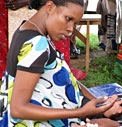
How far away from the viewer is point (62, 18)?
120 centimetres

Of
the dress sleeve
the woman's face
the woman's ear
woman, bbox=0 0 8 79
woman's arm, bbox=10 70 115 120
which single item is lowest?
woman, bbox=0 0 8 79

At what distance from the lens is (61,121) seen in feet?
4.28

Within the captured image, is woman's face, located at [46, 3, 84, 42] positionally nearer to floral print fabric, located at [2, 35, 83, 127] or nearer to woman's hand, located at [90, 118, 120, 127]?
floral print fabric, located at [2, 35, 83, 127]

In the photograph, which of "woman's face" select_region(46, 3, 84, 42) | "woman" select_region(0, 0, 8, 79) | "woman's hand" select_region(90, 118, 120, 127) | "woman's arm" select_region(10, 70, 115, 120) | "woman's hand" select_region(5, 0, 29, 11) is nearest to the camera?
"woman's arm" select_region(10, 70, 115, 120)

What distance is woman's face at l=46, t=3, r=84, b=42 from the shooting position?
1.19 metres

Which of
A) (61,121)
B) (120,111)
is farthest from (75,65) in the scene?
(61,121)

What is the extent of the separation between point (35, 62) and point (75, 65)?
3.62 meters

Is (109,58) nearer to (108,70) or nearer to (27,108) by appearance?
(108,70)

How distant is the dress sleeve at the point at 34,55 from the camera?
1089mm

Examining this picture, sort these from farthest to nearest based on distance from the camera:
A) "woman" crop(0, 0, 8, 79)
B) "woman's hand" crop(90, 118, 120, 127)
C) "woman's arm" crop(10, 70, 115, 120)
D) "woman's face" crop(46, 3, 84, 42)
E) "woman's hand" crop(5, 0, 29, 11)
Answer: "woman" crop(0, 0, 8, 79) → "woman's hand" crop(5, 0, 29, 11) → "woman's hand" crop(90, 118, 120, 127) → "woman's face" crop(46, 3, 84, 42) → "woman's arm" crop(10, 70, 115, 120)

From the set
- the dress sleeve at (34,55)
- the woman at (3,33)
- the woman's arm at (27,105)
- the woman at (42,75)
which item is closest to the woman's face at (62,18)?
the woman at (42,75)

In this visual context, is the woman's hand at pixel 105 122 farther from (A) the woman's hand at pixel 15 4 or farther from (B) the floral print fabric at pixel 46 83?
(A) the woman's hand at pixel 15 4

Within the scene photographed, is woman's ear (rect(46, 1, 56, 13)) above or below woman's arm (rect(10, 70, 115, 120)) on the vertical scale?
above

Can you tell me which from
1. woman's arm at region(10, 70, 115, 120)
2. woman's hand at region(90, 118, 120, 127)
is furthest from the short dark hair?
woman's hand at region(90, 118, 120, 127)
